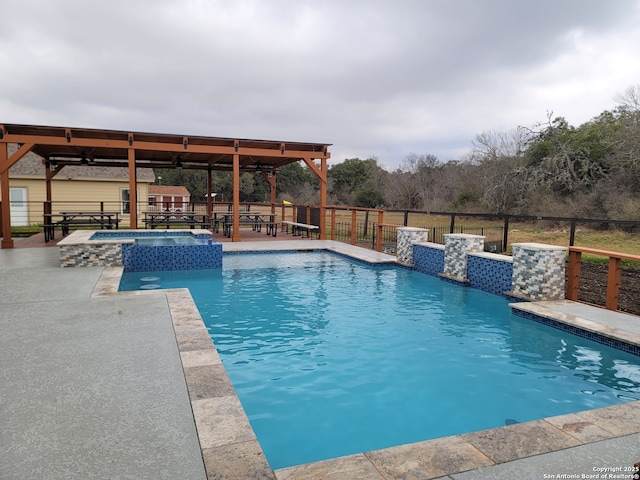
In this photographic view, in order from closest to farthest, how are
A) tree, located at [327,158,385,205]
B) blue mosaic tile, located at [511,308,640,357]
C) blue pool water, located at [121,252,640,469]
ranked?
1. blue pool water, located at [121,252,640,469]
2. blue mosaic tile, located at [511,308,640,357]
3. tree, located at [327,158,385,205]

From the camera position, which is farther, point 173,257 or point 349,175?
point 349,175

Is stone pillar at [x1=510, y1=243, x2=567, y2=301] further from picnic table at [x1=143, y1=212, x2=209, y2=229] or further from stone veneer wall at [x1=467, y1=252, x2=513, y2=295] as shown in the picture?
picnic table at [x1=143, y1=212, x2=209, y2=229]

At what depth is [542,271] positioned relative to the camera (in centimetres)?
600

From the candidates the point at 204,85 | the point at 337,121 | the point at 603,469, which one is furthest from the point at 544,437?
the point at 337,121

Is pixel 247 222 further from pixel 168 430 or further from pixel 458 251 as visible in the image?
pixel 168 430

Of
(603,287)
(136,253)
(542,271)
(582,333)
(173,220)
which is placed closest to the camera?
(582,333)

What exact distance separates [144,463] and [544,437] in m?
2.11

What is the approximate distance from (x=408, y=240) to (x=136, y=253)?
18.4 ft

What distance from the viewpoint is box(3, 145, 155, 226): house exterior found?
59.3ft

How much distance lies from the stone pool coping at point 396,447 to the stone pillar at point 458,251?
485 cm

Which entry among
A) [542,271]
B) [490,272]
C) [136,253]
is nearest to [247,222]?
[136,253]

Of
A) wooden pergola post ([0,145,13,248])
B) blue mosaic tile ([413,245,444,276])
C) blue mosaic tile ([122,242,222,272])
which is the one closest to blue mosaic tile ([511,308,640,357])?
blue mosaic tile ([413,245,444,276])

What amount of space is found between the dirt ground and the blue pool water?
4.74ft

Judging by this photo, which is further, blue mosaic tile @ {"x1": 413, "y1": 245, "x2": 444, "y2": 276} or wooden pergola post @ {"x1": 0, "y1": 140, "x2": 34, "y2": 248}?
wooden pergola post @ {"x1": 0, "y1": 140, "x2": 34, "y2": 248}
